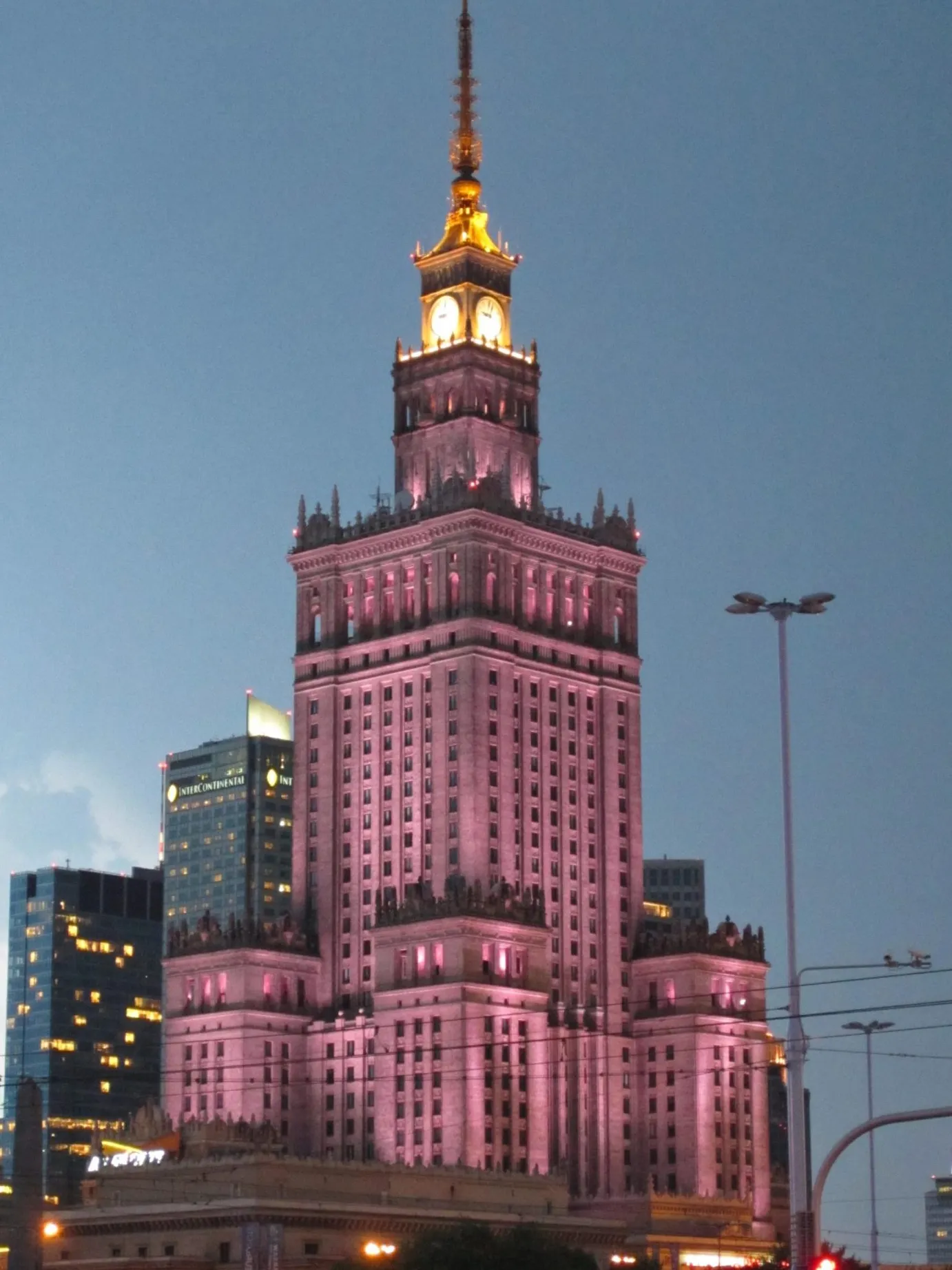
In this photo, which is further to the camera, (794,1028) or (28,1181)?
(28,1181)

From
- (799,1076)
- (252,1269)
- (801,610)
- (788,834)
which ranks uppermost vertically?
(801,610)

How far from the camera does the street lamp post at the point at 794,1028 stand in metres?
107

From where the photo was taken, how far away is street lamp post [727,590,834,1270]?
10712cm

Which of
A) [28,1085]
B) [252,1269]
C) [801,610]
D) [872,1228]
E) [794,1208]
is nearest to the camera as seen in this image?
[794,1208]

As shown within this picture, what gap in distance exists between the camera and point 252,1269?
7825 inches

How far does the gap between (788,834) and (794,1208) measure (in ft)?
50.9

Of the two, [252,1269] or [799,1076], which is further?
[252,1269]

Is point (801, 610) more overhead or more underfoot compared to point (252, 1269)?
more overhead

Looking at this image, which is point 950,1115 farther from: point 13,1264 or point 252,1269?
point 252,1269

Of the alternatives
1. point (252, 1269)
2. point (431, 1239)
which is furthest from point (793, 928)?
point (252, 1269)

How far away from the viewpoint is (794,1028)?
371ft

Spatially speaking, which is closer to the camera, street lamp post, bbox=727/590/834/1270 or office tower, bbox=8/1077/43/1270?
street lamp post, bbox=727/590/834/1270

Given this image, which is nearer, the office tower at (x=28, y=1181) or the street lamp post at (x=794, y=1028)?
the street lamp post at (x=794, y=1028)

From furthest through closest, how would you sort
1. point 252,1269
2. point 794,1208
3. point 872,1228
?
point 252,1269, point 872,1228, point 794,1208
